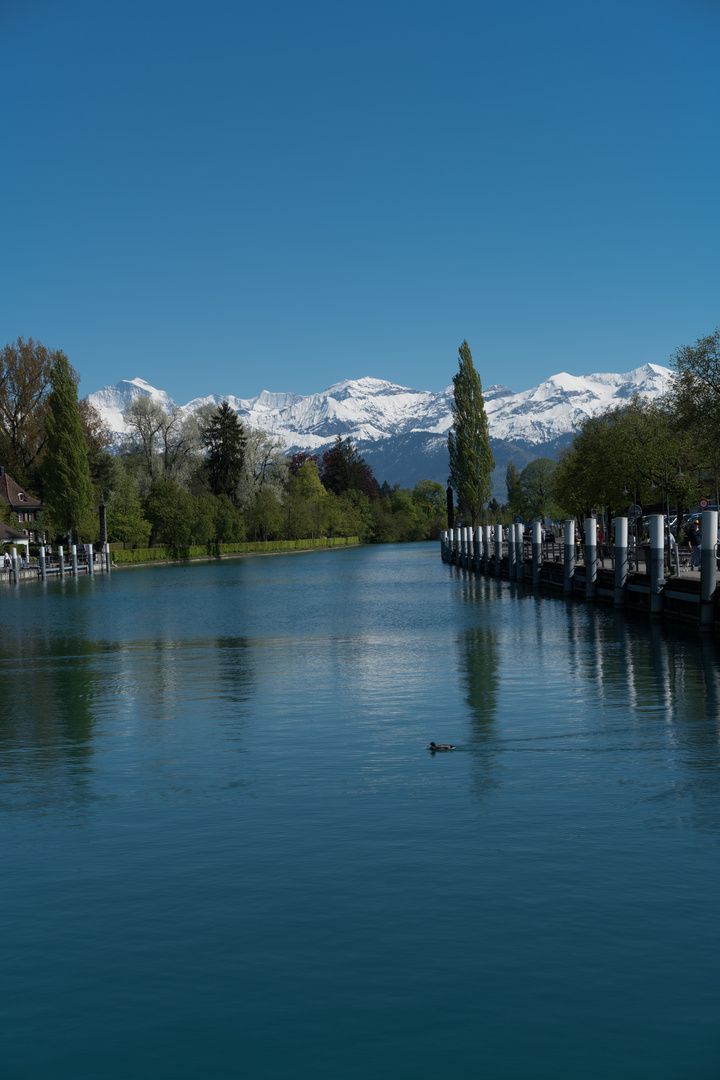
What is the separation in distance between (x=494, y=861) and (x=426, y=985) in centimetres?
240

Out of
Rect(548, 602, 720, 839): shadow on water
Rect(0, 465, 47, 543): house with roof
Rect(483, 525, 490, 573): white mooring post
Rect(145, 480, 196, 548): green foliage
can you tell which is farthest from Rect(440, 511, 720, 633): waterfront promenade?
Rect(145, 480, 196, 548): green foliage

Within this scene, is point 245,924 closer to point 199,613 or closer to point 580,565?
point 199,613

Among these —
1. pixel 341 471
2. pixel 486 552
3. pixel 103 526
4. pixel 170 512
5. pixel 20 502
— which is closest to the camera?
pixel 486 552

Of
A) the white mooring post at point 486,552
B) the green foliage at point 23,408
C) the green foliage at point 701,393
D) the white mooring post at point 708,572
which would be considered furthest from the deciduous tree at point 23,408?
the white mooring post at point 708,572

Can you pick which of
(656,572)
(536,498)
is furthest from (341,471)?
(656,572)

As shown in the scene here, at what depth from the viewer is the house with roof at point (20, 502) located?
276 ft

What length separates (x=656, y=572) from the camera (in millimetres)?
30422

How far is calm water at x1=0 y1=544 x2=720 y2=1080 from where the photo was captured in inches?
253

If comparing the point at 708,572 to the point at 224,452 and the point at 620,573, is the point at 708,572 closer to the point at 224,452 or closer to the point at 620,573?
the point at 620,573

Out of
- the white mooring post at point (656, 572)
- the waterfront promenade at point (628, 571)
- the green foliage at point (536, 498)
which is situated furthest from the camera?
the green foliage at point (536, 498)

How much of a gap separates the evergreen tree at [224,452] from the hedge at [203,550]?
6.25 metres

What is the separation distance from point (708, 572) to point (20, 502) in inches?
2778

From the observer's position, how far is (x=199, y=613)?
135 feet

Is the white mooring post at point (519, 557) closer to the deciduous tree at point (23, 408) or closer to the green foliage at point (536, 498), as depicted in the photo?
the deciduous tree at point (23, 408)
